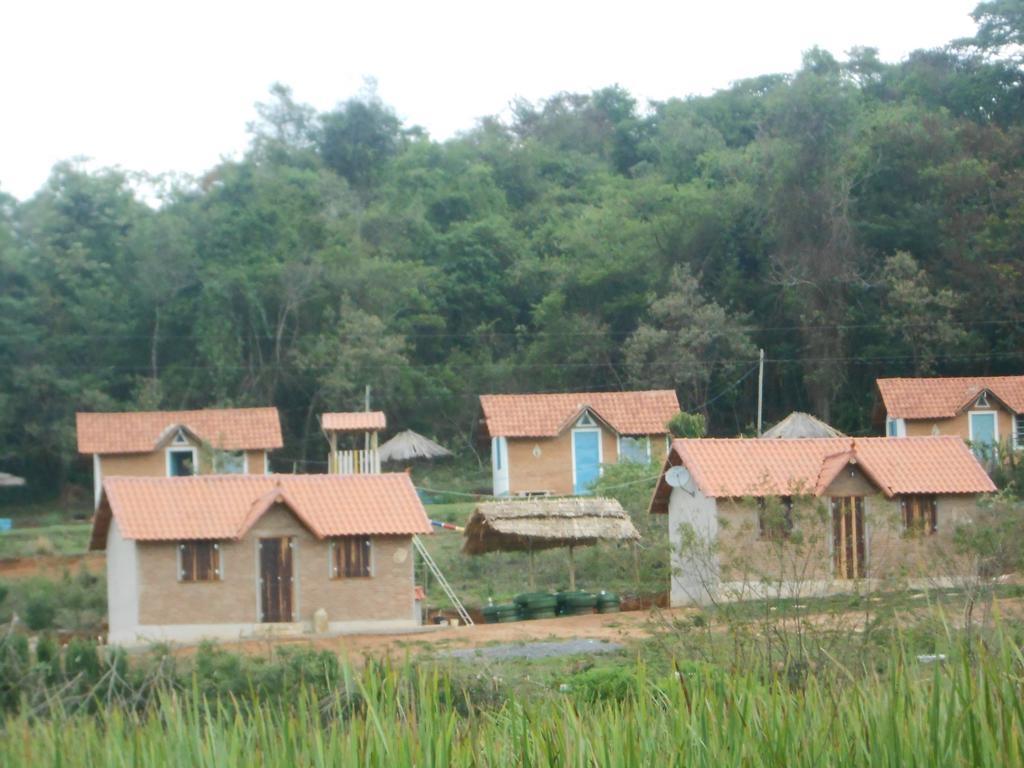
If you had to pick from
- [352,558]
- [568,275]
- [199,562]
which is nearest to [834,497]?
[352,558]

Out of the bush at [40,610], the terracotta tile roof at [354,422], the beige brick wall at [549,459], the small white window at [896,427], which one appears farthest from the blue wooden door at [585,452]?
the bush at [40,610]

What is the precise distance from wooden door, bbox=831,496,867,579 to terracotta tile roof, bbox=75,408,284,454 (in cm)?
1842

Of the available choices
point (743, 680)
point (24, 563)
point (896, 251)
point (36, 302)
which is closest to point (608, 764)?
point (743, 680)

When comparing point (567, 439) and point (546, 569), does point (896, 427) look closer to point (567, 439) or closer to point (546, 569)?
point (567, 439)

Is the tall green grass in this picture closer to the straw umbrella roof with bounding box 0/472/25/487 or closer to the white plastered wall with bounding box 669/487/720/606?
the white plastered wall with bounding box 669/487/720/606

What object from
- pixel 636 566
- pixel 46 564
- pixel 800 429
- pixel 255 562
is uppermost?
pixel 800 429

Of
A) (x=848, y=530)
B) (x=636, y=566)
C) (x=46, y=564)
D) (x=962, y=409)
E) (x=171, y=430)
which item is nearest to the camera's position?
(x=848, y=530)

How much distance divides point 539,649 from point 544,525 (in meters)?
6.49

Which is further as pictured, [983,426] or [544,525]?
[983,426]

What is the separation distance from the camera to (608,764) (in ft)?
20.4

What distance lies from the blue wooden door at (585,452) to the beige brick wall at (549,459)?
132 mm

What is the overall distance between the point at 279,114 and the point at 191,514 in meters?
42.7

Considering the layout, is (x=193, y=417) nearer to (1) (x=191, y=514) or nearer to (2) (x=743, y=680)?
(1) (x=191, y=514)

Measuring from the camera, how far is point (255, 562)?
2675 centimetres
